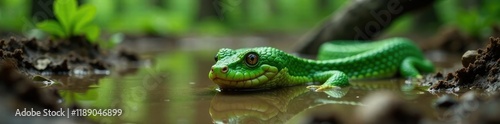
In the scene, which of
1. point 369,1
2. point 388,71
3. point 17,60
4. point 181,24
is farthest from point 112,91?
point 181,24

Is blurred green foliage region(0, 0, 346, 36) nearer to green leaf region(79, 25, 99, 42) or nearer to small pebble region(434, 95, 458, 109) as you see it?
green leaf region(79, 25, 99, 42)

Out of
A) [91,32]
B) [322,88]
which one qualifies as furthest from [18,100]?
[91,32]

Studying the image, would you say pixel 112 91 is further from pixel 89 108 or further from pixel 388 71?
pixel 388 71

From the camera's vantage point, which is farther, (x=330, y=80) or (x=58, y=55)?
(x=58, y=55)

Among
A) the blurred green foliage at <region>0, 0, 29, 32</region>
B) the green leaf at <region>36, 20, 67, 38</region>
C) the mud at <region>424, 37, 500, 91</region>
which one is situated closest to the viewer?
the mud at <region>424, 37, 500, 91</region>

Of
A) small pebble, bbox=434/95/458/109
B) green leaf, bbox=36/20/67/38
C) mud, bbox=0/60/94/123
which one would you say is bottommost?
A: small pebble, bbox=434/95/458/109

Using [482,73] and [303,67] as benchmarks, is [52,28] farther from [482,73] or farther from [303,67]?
[482,73]

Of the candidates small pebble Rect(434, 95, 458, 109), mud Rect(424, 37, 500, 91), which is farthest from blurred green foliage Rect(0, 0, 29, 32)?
small pebble Rect(434, 95, 458, 109)
